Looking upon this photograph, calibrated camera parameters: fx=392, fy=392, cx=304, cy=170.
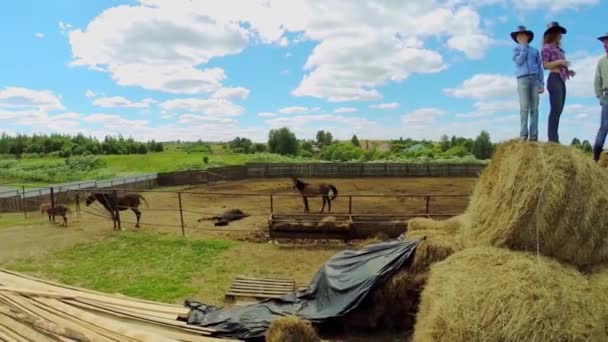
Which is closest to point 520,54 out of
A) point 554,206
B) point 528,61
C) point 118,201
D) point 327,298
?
point 528,61

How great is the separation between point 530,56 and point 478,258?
2.67m

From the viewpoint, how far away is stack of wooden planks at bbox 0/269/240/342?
3.99m

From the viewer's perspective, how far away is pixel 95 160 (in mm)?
40500

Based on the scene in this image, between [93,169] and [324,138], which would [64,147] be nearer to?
[93,169]

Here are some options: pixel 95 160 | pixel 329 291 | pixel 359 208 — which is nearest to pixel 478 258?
pixel 329 291

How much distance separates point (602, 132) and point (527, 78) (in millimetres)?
1387

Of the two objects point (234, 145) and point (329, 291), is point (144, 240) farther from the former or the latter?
point (234, 145)

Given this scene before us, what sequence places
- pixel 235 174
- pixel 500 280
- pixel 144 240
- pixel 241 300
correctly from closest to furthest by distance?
1. pixel 500 280
2. pixel 241 300
3. pixel 144 240
4. pixel 235 174

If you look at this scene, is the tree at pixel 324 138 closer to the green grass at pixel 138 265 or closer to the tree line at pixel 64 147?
the tree line at pixel 64 147

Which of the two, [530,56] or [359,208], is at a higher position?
[530,56]

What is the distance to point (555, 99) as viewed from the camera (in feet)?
15.5

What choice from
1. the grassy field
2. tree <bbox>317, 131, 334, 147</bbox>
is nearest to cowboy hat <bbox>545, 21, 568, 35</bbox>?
the grassy field

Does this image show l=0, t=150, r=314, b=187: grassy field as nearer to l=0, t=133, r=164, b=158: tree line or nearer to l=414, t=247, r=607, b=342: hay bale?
l=0, t=133, r=164, b=158: tree line

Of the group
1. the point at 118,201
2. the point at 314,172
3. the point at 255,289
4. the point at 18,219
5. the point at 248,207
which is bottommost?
the point at 255,289
